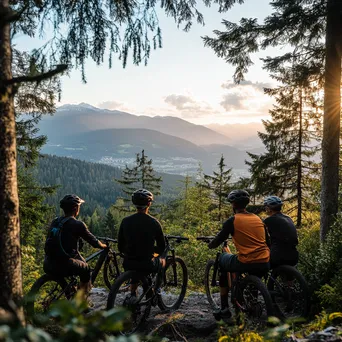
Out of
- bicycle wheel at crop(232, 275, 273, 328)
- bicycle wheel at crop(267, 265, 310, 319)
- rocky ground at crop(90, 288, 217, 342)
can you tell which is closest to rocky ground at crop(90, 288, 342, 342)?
rocky ground at crop(90, 288, 217, 342)

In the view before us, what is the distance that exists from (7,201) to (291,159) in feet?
64.9

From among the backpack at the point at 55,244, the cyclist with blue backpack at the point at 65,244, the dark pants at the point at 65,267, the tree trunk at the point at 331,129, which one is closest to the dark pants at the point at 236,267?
the cyclist with blue backpack at the point at 65,244

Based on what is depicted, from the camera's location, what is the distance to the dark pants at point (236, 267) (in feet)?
17.4

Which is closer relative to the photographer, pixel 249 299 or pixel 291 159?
pixel 249 299

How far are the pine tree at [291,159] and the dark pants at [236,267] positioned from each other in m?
15.5

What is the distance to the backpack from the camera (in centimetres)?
542

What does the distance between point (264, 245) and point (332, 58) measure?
22.3 ft

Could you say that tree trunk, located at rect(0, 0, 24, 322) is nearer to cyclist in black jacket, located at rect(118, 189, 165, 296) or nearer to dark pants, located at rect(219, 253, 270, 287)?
cyclist in black jacket, located at rect(118, 189, 165, 296)

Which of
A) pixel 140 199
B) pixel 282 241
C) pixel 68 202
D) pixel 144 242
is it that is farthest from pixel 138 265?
pixel 282 241

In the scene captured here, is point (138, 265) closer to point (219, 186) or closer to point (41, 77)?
point (41, 77)

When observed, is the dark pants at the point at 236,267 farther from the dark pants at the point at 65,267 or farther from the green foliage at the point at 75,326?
the green foliage at the point at 75,326

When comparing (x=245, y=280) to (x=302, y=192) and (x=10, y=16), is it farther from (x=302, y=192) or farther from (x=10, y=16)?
(x=302, y=192)

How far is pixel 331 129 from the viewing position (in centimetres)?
970

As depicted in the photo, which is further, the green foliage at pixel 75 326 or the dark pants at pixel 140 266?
the dark pants at pixel 140 266
